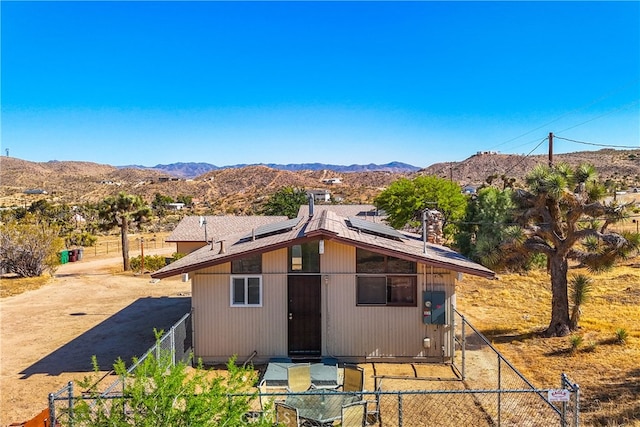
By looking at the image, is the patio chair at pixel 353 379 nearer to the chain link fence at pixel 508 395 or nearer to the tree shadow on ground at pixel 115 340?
the chain link fence at pixel 508 395

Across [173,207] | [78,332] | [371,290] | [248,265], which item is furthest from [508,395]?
[173,207]

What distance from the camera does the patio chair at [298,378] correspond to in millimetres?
10875

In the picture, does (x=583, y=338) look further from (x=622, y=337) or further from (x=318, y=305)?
(x=318, y=305)

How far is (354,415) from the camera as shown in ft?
29.6

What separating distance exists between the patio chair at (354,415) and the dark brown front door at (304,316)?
513 centimetres

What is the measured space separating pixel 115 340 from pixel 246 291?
6099 mm

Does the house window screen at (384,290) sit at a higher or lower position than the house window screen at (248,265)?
lower

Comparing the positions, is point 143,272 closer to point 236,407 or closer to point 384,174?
point 236,407

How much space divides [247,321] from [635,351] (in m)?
11.8

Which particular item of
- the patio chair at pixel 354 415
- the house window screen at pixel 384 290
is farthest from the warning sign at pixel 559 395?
the house window screen at pixel 384 290

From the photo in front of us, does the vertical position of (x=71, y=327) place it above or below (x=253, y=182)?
below

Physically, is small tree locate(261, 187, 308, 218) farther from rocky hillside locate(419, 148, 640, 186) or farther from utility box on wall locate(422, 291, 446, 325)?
rocky hillside locate(419, 148, 640, 186)

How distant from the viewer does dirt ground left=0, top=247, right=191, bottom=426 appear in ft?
42.4

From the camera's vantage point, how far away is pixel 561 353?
591 inches
